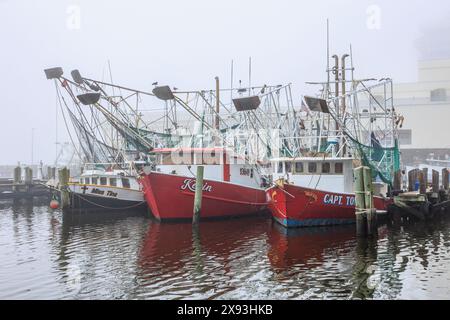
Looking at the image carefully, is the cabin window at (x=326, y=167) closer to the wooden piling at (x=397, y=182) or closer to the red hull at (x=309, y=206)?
the red hull at (x=309, y=206)

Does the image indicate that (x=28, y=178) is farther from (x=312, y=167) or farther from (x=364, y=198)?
(x=364, y=198)

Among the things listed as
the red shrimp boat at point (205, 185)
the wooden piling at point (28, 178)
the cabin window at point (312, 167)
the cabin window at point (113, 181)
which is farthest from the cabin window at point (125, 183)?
the wooden piling at point (28, 178)

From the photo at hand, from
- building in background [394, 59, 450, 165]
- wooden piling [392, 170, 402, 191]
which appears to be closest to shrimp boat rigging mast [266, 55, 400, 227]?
wooden piling [392, 170, 402, 191]

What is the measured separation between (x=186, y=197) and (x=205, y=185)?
119cm

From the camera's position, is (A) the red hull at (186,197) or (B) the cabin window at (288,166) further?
(A) the red hull at (186,197)

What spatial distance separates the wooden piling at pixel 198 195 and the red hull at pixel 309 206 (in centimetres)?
350

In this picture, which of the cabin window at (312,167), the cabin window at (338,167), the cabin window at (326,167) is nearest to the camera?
the cabin window at (338,167)

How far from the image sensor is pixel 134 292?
12203 mm

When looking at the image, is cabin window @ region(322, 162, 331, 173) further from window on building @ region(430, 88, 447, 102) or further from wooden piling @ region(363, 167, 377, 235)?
window on building @ region(430, 88, 447, 102)

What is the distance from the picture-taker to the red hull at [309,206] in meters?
21.3

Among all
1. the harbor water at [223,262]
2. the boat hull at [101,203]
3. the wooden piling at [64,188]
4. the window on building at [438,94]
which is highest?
the window on building at [438,94]

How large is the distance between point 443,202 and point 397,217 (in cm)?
433

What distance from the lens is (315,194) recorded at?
2141cm

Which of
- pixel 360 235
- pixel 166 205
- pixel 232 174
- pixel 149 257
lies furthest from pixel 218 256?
pixel 232 174
